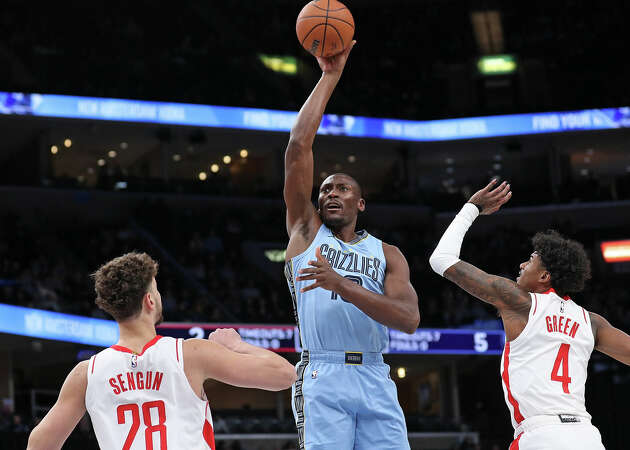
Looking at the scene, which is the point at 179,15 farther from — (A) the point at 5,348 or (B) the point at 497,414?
(B) the point at 497,414

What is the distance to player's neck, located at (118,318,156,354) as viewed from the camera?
148 inches

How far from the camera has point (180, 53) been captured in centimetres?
3033

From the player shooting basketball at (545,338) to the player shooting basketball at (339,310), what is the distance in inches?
18.8

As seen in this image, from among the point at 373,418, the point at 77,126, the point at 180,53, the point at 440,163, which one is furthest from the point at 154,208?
the point at 373,418

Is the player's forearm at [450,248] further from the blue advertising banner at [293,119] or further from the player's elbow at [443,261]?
the blue advertising banner at [293,119]

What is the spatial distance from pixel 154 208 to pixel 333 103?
7609 mm

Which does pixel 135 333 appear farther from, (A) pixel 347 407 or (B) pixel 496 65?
(B) pixel 496 65

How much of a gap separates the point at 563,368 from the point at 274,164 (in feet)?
89.6

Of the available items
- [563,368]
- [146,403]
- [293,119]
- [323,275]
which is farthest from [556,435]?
[293,119]

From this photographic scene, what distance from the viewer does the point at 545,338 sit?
499 cm

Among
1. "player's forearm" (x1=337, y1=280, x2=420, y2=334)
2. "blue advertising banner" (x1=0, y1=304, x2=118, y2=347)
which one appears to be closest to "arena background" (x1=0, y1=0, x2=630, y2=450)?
"blue advertising banner" (x1=0, y1=304, x2=118, y2=347)

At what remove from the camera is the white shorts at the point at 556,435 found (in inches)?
185

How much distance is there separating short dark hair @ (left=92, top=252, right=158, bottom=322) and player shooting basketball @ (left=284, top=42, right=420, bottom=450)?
955mm

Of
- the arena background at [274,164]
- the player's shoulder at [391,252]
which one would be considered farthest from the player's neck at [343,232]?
the arena background at [274,164]
